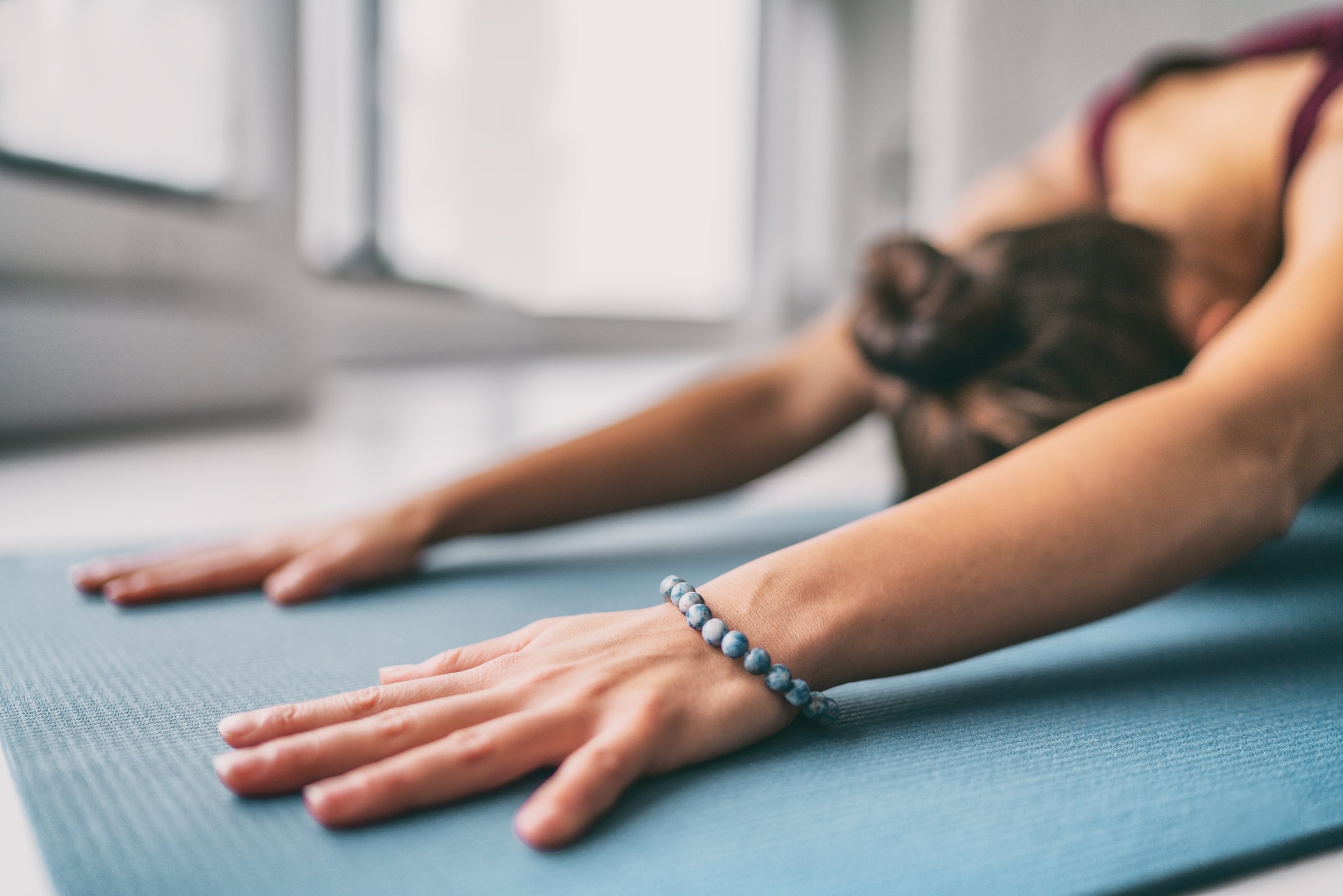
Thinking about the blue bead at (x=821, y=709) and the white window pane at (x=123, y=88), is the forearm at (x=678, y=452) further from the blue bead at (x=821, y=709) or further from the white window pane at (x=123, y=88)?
the white window pane at (x=123, y=88)

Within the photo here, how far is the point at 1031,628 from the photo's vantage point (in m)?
0.56

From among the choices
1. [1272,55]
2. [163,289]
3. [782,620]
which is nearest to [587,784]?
[782,620]

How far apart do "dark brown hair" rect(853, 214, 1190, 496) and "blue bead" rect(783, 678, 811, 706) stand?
1.46 feet

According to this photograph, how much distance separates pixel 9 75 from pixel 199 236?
0.65 m

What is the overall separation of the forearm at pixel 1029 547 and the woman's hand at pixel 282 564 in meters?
0.48

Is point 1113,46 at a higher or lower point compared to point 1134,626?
higher

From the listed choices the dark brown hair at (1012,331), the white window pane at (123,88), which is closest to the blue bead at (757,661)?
the dark brown hair at (1012,331)

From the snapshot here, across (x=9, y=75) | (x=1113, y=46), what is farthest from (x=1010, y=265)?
(x=1113, y=46)

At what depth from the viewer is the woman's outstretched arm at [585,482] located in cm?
87

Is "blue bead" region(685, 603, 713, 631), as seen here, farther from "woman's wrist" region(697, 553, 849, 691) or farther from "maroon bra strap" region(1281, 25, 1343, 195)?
"maroon bra strap" region(1281, 25, 1343, 195)

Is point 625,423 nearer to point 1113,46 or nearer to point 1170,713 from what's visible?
point 1170,713

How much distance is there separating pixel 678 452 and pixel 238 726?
65cm

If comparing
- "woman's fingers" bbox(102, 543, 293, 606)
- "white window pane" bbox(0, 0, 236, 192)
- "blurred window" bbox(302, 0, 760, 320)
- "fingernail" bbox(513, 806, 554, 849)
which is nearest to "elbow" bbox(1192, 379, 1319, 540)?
"fingernail" bbox(513, 806, 554, 849)

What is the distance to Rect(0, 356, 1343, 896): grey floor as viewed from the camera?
105 centimetres
